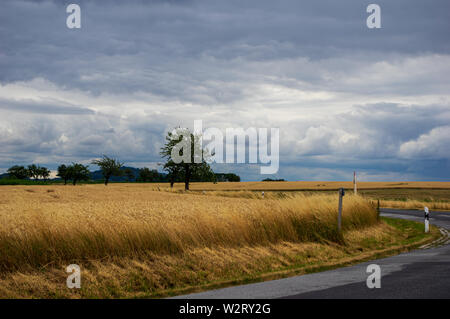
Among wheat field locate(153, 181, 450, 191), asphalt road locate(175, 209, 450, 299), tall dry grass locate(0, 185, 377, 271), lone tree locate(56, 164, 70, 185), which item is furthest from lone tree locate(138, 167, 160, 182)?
asphalt road locate(175, 209, 450, 299)

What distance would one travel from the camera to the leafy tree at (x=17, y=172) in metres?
136

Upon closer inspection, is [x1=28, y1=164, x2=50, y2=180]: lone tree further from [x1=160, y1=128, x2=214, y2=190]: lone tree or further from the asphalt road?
the asphalt road

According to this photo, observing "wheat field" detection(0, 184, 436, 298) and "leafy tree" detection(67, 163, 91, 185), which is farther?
"leafy tree" detection(67, 163, 91, 185)

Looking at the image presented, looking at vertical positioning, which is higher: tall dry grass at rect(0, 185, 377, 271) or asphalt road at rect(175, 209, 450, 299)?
tall dry grass at rect(0, 185, 377, 271)

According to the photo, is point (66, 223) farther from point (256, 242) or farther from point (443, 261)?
point (443, 261)

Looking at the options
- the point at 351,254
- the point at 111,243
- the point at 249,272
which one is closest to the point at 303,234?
the point at 351,254

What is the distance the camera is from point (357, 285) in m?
10.0

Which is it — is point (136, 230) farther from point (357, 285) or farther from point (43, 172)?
point (43, 172)

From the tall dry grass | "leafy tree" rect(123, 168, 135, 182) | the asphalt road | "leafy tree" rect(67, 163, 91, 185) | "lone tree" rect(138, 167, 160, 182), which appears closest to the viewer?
the asphalt road

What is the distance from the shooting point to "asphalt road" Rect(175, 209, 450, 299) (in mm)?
9109

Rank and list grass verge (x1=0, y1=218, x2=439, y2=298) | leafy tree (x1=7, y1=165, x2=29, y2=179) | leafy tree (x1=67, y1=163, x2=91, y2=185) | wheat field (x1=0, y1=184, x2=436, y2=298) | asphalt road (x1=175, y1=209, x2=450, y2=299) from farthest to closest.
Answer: leafy tree (x1=7, y1=165, x2=29, y2=179) < leafy tree (x1=67, y1=163, x2=91, y2=185) < wheat field (x1=0, y1=184, x2=436, y2=298) < grass verge (x1=0, y1=218, x2=439, y2=298) < asphalt road (x1=175, y1=209, x2=450, y2=299)

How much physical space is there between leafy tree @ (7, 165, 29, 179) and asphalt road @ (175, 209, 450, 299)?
137072mm

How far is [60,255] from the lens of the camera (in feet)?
38.3
